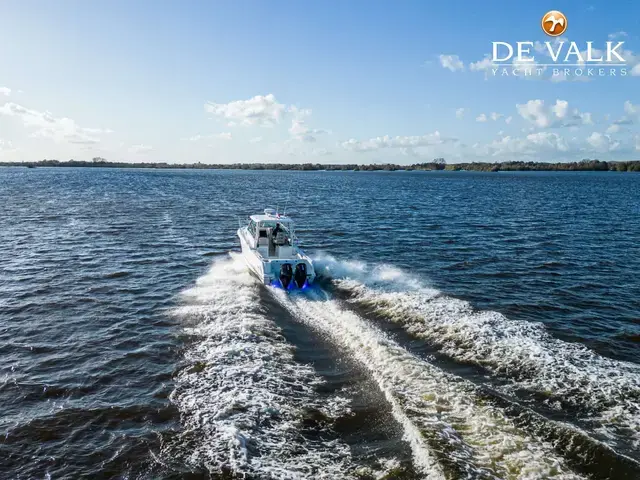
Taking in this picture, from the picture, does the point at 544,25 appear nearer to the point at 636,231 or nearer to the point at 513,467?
the point at 636,231

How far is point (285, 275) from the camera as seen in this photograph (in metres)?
22.5

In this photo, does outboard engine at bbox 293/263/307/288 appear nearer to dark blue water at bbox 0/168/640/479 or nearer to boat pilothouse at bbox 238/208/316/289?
boat pilothouse at bbox 238/208/316/289

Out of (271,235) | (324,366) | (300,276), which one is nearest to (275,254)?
(271,235)

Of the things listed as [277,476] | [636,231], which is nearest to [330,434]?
[277,476]

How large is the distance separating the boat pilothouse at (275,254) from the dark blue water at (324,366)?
0.90 metres

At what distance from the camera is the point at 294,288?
22.8m

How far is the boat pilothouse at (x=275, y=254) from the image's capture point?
22672 mm

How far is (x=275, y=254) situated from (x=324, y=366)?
40.3ft

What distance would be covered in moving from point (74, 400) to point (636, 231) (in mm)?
45896

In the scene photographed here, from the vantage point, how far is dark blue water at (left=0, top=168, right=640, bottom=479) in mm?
10047

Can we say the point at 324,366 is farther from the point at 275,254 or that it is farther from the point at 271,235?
the point at 271,235

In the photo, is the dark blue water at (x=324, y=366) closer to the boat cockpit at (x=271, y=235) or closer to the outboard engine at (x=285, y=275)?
the outboard engine at (x=285, y=275)

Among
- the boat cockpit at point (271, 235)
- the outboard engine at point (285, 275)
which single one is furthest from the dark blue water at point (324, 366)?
the boat cockpit at point (271, 235)

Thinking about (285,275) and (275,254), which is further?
(275,254)
